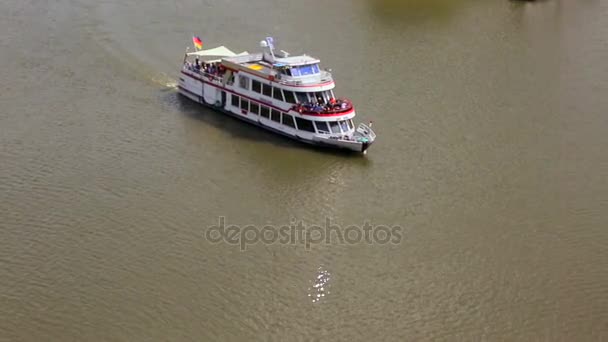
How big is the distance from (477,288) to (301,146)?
45.2 feet

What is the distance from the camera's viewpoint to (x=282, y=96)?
39.8m

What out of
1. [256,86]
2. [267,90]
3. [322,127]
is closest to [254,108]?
[256,86]

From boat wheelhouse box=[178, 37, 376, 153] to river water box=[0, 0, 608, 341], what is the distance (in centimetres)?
99

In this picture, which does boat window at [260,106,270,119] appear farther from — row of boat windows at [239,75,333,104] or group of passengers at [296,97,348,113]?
group of passengers at [296,97,348,113]

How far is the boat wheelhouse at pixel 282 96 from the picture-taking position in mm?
38438

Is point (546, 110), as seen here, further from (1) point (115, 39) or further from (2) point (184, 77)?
(1) point (115, 39)

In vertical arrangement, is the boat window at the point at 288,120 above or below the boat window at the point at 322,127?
above

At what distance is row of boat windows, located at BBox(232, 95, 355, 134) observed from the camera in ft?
127

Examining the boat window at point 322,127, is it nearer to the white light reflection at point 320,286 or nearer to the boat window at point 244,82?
the boat window at point 244,82

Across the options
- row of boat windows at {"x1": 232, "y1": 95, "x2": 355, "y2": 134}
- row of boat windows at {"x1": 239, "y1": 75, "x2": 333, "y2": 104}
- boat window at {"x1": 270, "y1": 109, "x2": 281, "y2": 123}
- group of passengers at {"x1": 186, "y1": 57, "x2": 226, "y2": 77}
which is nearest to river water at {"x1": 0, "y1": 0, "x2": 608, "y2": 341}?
row of boat windows at {"x1": 232, "y1": 95, "x2": 355, "y2": 134}

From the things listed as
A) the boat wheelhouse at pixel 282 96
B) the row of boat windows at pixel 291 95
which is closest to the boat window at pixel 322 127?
the boat wheelhouse at pixel 282 96

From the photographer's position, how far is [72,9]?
58.2m

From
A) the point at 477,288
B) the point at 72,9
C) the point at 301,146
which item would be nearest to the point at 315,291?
the point at 477,288

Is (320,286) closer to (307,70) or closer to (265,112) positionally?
(265,112)
